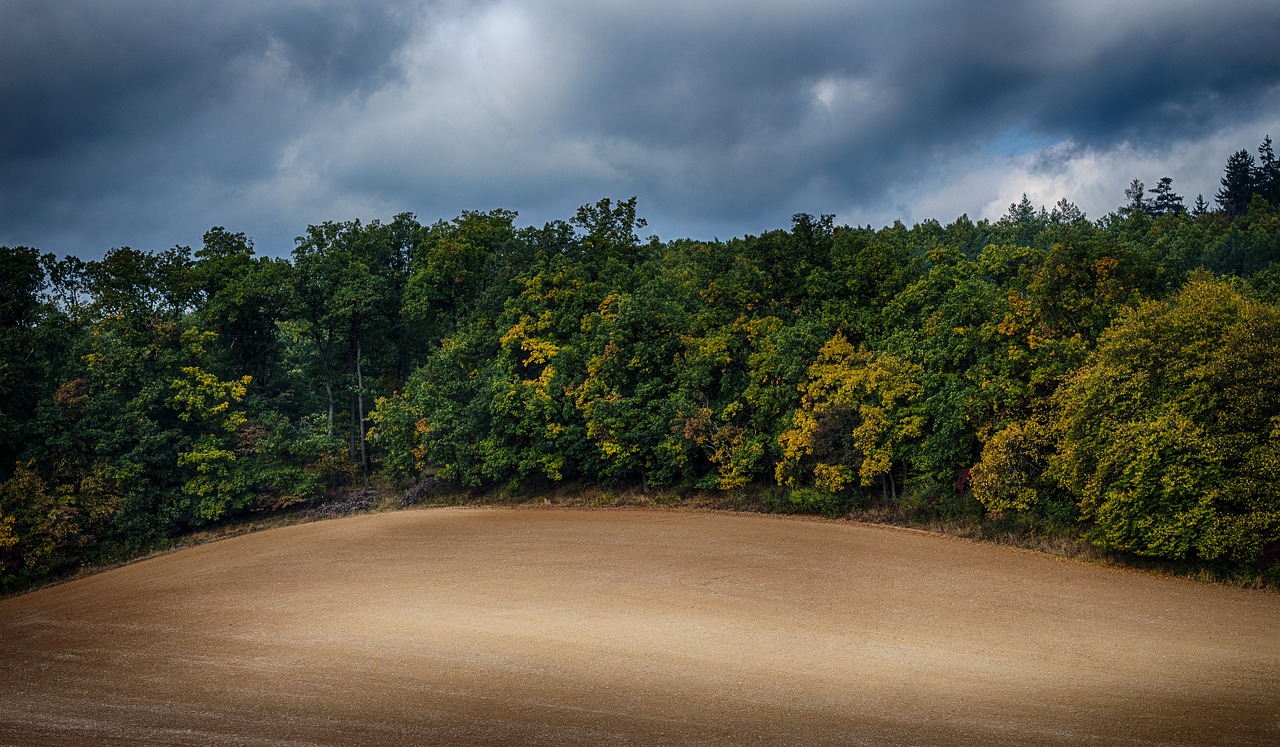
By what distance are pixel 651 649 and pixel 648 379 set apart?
24683 millimetres

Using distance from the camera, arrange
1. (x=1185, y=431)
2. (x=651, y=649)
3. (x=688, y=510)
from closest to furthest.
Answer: (x=651, y=649), (x=1185, y=431), (x=688, y=510)

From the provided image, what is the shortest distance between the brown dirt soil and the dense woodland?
3756mm

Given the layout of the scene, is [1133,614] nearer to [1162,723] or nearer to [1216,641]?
[1216,641]

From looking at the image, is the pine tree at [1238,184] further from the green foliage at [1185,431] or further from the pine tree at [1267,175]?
the green foliage at [1185,431]

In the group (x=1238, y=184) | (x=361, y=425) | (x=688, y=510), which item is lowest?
(x=688, y=510)

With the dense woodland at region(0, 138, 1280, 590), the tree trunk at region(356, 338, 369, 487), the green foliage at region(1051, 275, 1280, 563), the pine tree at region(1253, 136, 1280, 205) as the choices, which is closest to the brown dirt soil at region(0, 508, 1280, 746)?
the green foliage at region(1051, 275, 1280, 563)

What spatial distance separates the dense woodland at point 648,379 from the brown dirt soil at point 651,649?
3.76m

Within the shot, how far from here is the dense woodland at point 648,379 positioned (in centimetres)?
2538

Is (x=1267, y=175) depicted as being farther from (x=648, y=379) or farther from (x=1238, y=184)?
(x=648, y=379)

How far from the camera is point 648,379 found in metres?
43.5

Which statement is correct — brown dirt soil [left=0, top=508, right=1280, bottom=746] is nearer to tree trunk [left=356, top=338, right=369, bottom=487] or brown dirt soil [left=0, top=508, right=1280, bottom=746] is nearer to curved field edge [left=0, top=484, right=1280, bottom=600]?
curved field edge [left=0, top=484, right=1280, bottom=600]

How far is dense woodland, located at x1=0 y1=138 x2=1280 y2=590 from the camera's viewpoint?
83.3ft

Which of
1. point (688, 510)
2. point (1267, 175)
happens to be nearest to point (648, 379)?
point (688, 510)

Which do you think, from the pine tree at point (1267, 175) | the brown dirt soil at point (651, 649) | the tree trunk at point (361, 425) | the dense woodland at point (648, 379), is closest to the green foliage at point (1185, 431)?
the dense woodland at point (648, 379)
